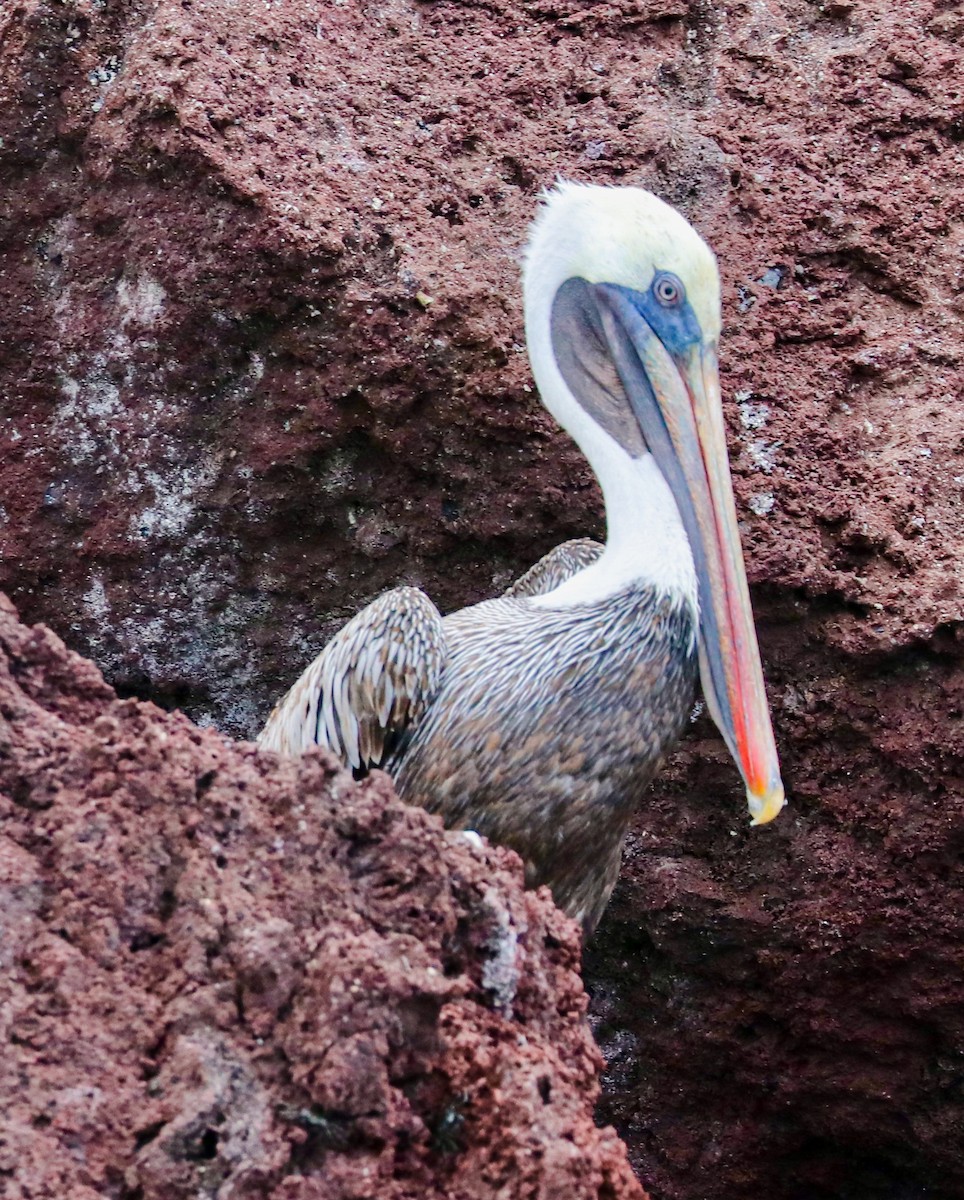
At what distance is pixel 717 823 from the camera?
15.4 feet

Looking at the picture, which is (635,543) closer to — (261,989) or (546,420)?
(546,420)

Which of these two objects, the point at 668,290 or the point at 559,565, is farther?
the point at 559,565

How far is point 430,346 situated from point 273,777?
2.17 meters

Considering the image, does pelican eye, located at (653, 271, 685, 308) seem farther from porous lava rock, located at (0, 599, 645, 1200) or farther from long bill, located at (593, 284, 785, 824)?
porous lava rock, located at (0, 599, 645, 1200)

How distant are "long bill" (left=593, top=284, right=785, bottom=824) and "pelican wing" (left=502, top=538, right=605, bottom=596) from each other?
1.55ft

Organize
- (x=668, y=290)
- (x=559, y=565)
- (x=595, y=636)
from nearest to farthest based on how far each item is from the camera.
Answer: (x=595, y=636) < (x=668, y=290) < (x=559, y=565)

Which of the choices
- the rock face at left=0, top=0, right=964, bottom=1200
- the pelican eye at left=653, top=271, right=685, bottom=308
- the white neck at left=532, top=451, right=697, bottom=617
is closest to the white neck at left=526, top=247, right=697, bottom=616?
the white neck at left=532, top=451, right=697, bottom=617

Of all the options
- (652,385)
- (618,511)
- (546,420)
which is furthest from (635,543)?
(546,420)

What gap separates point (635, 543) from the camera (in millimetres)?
3814

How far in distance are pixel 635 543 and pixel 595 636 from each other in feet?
0.93

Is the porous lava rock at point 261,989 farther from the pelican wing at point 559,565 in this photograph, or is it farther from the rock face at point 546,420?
the rock face at point 546,420

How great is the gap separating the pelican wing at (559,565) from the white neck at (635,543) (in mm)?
335

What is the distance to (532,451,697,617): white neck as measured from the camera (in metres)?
3.77

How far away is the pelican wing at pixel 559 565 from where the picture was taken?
428cm
